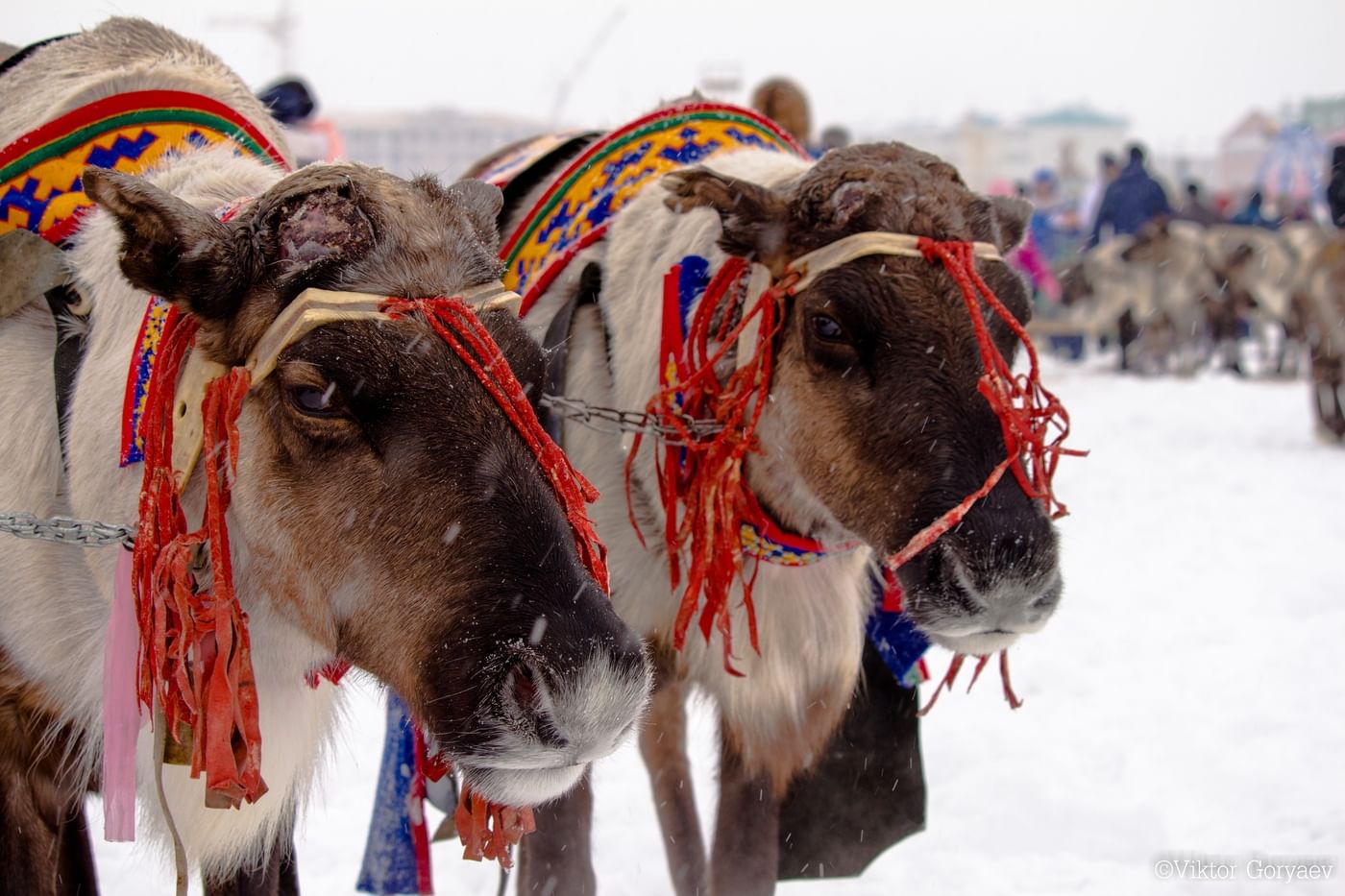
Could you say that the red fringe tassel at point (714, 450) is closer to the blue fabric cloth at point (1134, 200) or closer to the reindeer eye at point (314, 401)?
the reindeer eye at point (314, 401)

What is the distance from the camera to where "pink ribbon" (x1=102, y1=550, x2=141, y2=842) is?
2.21m

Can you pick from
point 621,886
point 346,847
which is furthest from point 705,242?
point 346,847

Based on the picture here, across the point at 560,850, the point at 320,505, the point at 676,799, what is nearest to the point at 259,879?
the point at 560,850

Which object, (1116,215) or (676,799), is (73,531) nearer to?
(676,799)

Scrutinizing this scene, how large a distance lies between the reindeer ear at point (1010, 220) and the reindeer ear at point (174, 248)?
5.89ft

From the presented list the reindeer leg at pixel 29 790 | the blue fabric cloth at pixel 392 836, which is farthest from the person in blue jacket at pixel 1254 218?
the reindeer leg at pixel 29 790

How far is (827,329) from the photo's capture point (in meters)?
2.71

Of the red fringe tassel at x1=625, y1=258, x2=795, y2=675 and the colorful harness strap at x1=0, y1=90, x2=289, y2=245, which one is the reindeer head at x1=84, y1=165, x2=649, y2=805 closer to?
the colorful harness strap at x1=0, y1=90, x2=289, y2=245

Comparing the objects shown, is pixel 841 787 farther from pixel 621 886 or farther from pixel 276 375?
pixel 276 375

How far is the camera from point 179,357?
6.98 feet

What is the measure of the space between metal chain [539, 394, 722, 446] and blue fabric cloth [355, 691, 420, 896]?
42.7 inches

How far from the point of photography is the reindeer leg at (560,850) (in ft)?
10.7

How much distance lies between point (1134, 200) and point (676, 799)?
15.0 metres

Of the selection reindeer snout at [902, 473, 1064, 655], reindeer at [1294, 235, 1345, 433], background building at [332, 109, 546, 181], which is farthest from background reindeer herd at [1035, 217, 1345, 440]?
background building at [332, 109, 546, 181]
